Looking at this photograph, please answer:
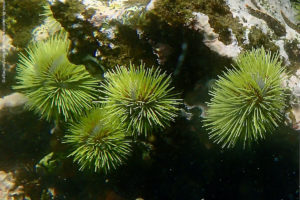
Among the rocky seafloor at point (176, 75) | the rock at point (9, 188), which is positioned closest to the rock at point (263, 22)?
the rocky seafloor at point (176, 75)

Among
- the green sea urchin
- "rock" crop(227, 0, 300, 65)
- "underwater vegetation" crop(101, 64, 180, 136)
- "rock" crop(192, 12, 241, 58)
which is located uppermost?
"rock" crop(227, 0, 300, 65)

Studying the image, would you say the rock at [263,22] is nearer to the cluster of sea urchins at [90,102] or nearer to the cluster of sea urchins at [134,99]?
the cluster of sea urchins at [134,99]

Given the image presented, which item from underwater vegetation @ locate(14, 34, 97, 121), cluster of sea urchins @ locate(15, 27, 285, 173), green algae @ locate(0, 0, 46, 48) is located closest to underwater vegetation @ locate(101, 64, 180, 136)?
cluster of sea urchins @ locate(15, 27, 285, 173)

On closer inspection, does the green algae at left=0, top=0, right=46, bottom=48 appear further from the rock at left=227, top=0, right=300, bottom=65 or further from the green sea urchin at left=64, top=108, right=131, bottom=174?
the rock at left=227, top=0, right=300, bottom=65

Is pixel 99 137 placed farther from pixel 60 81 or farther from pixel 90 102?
pixel 60 81

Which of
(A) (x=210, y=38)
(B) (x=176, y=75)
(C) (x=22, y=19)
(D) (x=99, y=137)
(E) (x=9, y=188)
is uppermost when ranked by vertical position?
(C) (x=22, y=19)

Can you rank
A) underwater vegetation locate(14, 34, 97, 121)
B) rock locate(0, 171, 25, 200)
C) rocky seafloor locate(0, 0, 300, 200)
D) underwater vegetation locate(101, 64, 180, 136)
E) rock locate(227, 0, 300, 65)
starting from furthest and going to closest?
1. rock locate(0, 171, 25, 200)
2. underwater vegetation locate(14, 34, 97, 121)
3. rock locate(227, 0, 300, 65)
4. rocky seafloor locate(0, 0, 300, 200)
5. underwater vegetation locate(101, 64, 180, 136)

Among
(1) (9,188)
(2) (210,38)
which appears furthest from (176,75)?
(1) (9,188)

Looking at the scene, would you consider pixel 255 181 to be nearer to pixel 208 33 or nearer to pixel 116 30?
pixel 208 33
